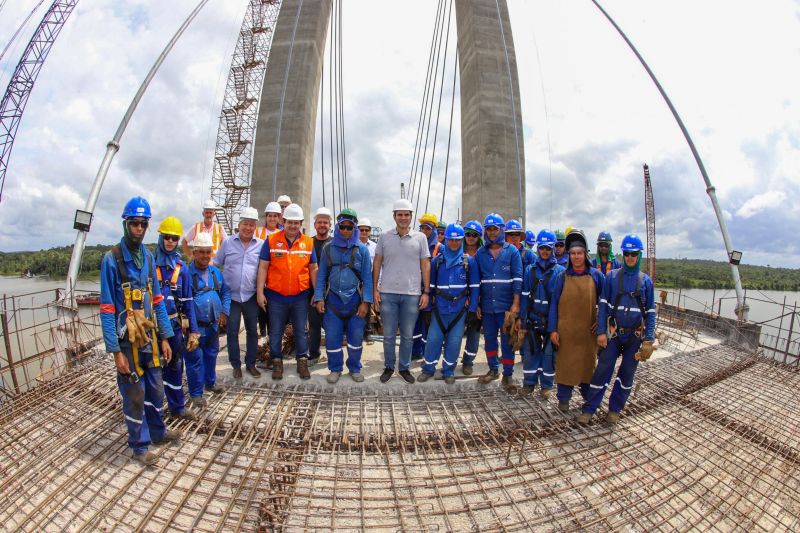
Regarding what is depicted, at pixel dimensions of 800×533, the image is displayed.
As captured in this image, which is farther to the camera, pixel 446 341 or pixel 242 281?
pixel 446 341

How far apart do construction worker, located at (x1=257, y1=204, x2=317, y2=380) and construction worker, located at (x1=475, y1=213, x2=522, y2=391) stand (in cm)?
186

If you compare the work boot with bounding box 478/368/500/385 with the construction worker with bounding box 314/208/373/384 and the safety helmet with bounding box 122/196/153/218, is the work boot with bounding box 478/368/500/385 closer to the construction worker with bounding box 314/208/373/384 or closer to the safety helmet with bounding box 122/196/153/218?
the construction worker with bounding box 314/208/373/384

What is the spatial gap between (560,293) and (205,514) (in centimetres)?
338

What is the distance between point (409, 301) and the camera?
4.34 metres

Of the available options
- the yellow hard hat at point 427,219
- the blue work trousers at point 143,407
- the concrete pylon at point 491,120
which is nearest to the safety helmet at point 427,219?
the yellow hard hat at point 427,219

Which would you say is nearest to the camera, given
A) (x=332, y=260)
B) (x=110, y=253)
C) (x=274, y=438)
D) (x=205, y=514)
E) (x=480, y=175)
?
(x=205, y=514)

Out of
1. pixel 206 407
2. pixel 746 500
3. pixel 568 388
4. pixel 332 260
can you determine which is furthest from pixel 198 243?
pixel 746 500

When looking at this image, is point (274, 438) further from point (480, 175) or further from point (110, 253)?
point (480, 175)

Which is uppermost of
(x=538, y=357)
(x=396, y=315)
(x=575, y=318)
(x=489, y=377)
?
(x=575, y=318)

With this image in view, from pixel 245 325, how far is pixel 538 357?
3.13 metres

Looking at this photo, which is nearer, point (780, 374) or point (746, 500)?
point (746, 500)

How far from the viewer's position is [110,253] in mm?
2859

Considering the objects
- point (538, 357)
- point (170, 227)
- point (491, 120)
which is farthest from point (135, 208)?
point (491, 120)

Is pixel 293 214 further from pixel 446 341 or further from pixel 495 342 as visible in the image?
pixel 495 342
